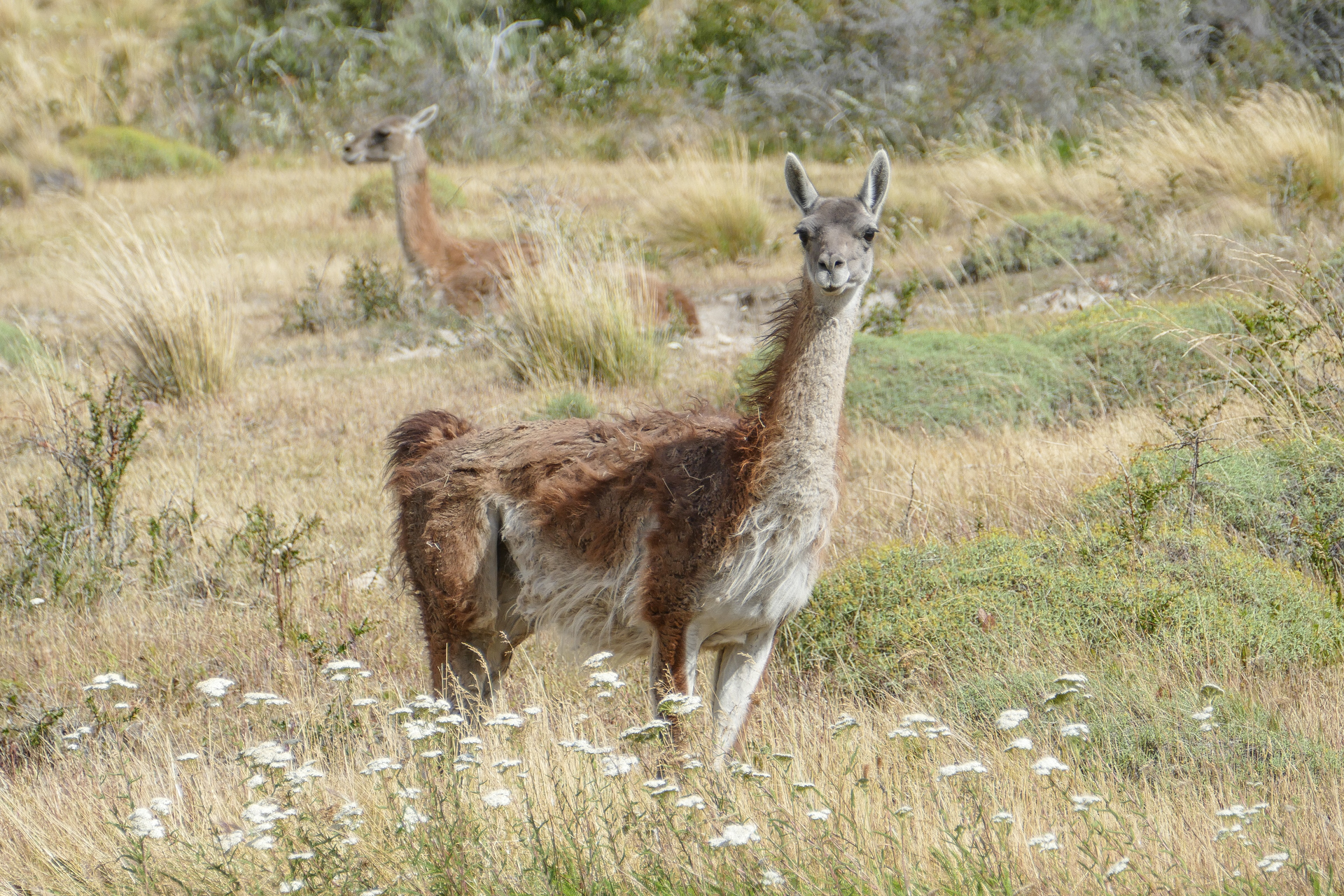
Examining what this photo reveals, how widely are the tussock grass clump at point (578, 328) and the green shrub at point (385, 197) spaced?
28.3ft

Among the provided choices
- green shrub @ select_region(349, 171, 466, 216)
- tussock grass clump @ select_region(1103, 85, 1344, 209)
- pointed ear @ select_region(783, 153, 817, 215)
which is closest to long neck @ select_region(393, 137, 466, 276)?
green shrub @ select_region(349, 171, 466, 216)

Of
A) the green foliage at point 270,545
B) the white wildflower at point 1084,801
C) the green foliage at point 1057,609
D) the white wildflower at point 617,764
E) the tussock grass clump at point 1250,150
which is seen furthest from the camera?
the tussock grass clump at point 1250,150

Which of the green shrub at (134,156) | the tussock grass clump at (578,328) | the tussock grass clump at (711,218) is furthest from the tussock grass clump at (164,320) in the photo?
the green shrub at (134,156)

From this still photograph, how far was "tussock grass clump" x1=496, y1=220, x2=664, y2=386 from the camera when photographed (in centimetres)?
979

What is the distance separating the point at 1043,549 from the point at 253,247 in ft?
44.4

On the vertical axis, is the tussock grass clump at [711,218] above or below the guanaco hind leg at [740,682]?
below

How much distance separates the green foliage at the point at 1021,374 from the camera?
7.91 m

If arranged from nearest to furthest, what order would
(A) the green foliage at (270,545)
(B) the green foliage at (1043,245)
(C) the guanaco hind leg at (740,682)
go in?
(C) the guanaco hind leg at (740,682)
(A) the green foliage at (270,545)
(B) the green foliage at (1043,245)

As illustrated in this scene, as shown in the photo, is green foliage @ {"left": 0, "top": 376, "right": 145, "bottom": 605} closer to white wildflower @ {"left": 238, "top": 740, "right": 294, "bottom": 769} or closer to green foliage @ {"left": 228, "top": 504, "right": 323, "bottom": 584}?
green foliage @ {"left": 228, "top": 504, "right": 323, "bottom": 584}

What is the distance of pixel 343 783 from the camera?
13.0 feet

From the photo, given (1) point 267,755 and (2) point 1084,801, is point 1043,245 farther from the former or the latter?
(1) point 267,755

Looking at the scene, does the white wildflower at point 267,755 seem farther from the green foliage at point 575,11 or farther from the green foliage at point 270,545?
the green foliage at point 575,11

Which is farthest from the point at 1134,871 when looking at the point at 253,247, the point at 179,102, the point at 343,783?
the point at 179,102

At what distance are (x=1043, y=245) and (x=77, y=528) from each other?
867cm
